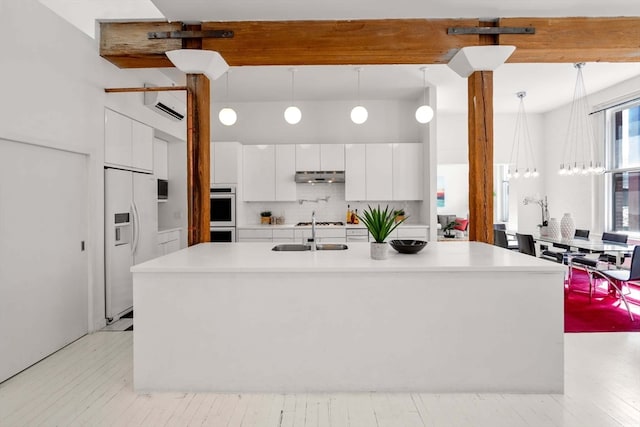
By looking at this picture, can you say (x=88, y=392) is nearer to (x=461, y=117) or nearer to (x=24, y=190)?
(x=24, y=190)

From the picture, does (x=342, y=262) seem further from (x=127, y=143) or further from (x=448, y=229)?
(x=448, y=229)

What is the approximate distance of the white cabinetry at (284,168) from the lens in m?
6.39

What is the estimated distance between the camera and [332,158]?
6395mm

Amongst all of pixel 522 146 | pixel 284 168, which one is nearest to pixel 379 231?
pixel 284 168

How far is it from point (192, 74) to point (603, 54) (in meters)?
4.11

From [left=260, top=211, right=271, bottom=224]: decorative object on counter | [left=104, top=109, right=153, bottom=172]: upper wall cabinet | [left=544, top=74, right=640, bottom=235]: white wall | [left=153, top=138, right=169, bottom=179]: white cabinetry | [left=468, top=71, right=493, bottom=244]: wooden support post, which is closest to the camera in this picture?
[left=468, top=71, right=493, bottom=244]: wooden support post

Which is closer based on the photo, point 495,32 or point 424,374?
point 424,374

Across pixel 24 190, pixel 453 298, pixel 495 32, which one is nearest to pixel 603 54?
pixel 495 32

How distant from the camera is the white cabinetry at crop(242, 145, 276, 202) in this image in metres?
6.40

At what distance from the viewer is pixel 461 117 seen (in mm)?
7906

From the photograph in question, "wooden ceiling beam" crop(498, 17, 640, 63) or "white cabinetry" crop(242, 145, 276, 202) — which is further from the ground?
"wooden ceiling beam" crop(498, 17, 640, 63)

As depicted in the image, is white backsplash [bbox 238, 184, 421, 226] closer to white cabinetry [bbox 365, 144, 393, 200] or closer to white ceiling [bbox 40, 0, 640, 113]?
white cabinetry [bbox 365, 144, 393, 200]

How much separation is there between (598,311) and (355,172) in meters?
3.81

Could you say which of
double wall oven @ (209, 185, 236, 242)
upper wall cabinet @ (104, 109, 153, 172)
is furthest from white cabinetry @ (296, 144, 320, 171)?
upper wall cabinet @ (104, 109, 153, 172)
